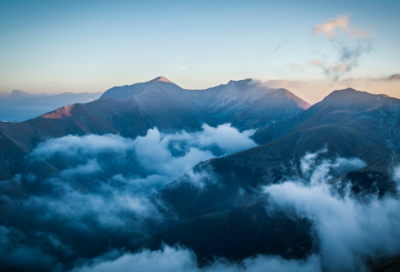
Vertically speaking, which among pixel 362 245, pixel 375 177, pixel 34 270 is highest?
pixel 375 177

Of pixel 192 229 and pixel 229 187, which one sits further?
pixel 229 187

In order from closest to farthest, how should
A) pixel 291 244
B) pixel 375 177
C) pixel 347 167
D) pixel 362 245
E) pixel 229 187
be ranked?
Answer: pixel 362 245
pixel 291 244
pixel 375 177
pixel 347 167
pixel 229 187

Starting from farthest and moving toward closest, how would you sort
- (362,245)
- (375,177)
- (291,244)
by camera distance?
(375,177) → (291,244) → (362,245)

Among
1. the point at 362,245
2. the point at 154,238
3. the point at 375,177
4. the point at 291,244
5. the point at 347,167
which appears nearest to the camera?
the point at 362,245

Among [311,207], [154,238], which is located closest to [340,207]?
[311,207]

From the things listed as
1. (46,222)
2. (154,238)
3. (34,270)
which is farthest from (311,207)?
→ (46,222)

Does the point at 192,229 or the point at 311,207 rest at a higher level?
the point at 311,207

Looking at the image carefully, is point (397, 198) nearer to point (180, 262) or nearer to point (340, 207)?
point (340, 207)

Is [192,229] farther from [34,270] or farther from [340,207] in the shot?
[34,270]

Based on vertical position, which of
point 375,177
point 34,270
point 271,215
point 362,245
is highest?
point 375,177
